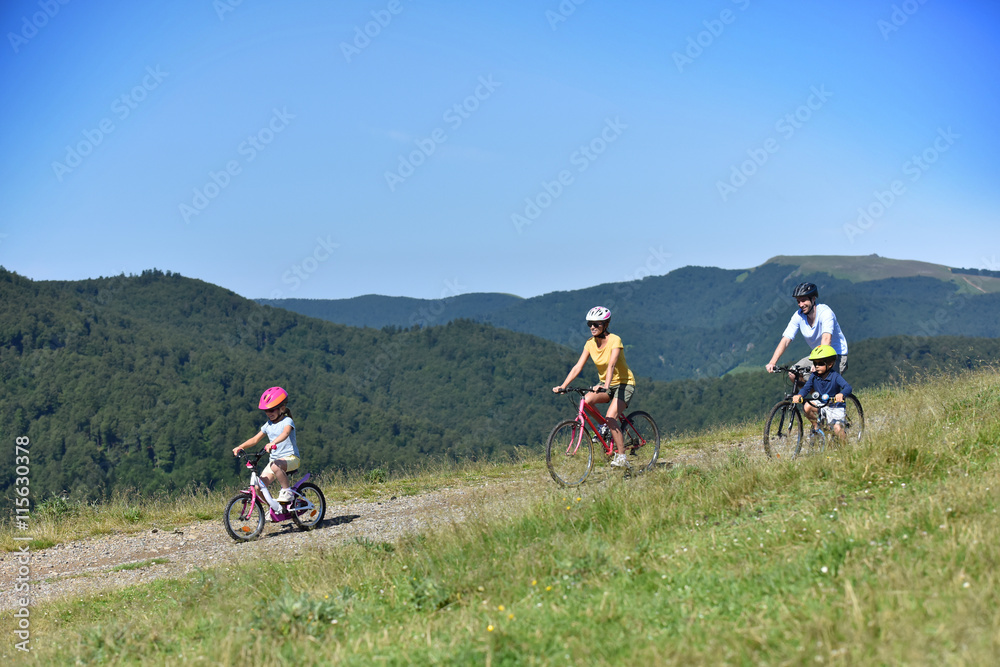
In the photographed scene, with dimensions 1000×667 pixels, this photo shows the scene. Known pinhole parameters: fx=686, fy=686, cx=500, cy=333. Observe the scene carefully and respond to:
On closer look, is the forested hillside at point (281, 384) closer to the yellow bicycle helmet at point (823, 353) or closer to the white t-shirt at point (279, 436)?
the white t-shirt at point (279, 436)

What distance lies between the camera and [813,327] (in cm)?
839

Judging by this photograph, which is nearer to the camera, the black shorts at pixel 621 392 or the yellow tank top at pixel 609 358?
the yellow tank top at pixel 609 358

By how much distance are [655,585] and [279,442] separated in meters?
5.39

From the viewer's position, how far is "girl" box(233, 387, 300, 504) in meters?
8.23

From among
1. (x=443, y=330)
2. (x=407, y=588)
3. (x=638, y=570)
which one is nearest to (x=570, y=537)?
(x=638, y=570)

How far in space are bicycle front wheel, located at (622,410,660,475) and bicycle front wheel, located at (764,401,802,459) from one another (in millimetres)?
1520

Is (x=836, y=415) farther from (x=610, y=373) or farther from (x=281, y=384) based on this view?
(x=281, y=384)

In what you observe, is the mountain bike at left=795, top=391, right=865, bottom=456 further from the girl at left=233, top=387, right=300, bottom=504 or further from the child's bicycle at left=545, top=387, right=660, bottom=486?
the girl at left=233, top=387, right=300, bottom=504

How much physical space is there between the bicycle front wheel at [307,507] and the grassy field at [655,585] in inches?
72.2

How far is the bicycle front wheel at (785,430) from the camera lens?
28.0 feet

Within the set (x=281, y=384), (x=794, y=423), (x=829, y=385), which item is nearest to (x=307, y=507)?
(x=794, y=423)

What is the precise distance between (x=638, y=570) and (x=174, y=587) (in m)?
4.60

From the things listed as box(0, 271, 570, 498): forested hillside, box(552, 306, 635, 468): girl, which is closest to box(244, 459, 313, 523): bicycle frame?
box(552, 306, 635, 468): girl

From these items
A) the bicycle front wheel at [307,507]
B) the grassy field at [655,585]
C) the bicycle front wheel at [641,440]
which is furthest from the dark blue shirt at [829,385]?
the bicycle front wheel at [307,507]
